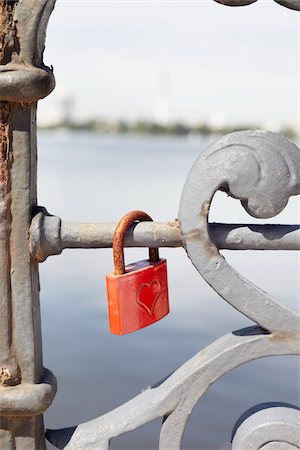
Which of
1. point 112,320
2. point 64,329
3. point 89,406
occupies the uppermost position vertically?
point 112,320

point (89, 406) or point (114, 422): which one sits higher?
point (114, 422)

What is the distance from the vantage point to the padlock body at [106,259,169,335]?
1.17 meters

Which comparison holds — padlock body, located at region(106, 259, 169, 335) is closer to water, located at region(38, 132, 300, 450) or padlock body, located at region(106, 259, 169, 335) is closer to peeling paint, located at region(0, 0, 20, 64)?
peeling paint, located at region(0, 0, 20, 64)

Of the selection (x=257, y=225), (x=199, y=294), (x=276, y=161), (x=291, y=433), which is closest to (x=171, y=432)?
(x=291, y=433)

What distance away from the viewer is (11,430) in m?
1.21

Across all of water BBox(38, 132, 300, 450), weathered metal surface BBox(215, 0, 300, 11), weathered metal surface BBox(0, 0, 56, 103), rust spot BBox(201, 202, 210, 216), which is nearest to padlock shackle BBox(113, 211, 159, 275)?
rust spot BBox(201, 202, 210, 216)

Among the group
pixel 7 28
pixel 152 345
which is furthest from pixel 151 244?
pixel 152 345

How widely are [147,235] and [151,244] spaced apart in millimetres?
15

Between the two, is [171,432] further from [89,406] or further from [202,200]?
[89,406]

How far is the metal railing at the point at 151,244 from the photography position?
1.07 metres

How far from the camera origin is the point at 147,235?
3.76ft

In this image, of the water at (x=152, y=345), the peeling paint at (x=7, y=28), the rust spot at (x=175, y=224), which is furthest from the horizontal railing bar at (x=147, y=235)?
the water at (x=152, y=345)

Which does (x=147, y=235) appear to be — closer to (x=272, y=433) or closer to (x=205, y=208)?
(x=205, y=208)

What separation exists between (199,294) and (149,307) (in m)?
3.14
